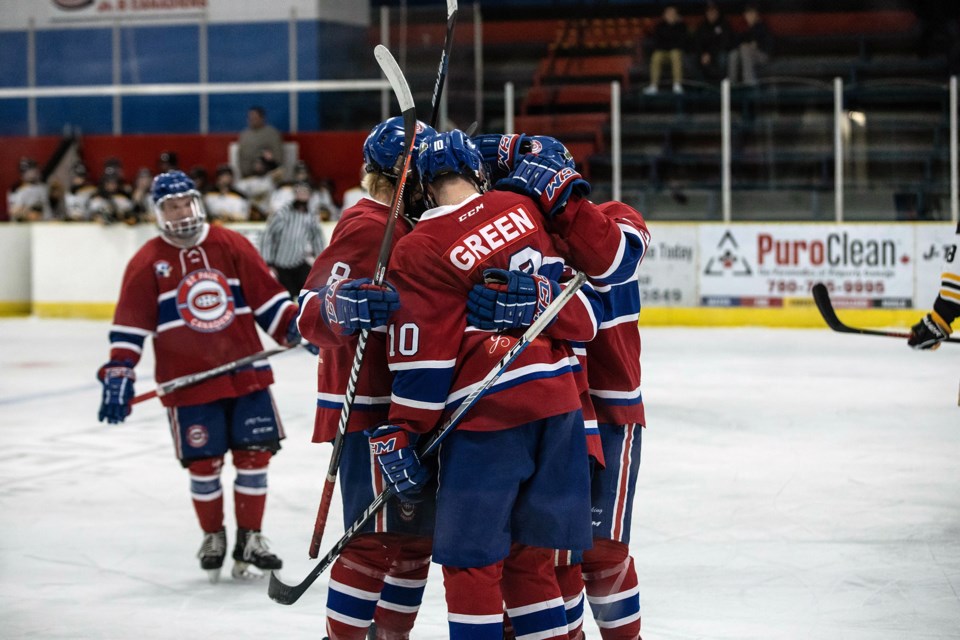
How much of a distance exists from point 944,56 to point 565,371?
35.8 feet

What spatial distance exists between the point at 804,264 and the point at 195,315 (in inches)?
283

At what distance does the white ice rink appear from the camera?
3.17m

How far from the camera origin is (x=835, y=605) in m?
3.20

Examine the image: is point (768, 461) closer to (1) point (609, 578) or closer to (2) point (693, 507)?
(2) point (693, 507)

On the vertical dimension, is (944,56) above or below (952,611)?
above

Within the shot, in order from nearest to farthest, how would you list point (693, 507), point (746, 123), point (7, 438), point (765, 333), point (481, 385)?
point (481, 385) < point (693, 507) < point (7, 438) < point (765, 333) < point (746, 123)

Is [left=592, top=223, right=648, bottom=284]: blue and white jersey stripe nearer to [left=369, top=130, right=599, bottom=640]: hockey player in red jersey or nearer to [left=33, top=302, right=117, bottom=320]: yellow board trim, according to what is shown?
[left=369, top=130, right=599, bottom=640]: hockey player in red jersey

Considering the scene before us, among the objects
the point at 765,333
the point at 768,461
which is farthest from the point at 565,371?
the point at 765,333

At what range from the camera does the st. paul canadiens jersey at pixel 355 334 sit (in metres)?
2.53

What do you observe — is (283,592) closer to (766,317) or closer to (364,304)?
(364,304)

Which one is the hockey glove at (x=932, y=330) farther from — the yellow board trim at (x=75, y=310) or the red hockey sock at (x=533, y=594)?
the yellow board trim at (x=75, y=310)

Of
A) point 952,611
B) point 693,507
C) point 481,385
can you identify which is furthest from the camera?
point 693,507

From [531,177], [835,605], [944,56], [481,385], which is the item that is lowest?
[835,605]

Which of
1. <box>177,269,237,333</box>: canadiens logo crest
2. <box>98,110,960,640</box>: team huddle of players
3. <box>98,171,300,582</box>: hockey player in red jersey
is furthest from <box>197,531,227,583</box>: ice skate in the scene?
<box>98,110,960,640</box>: team huddle of players
